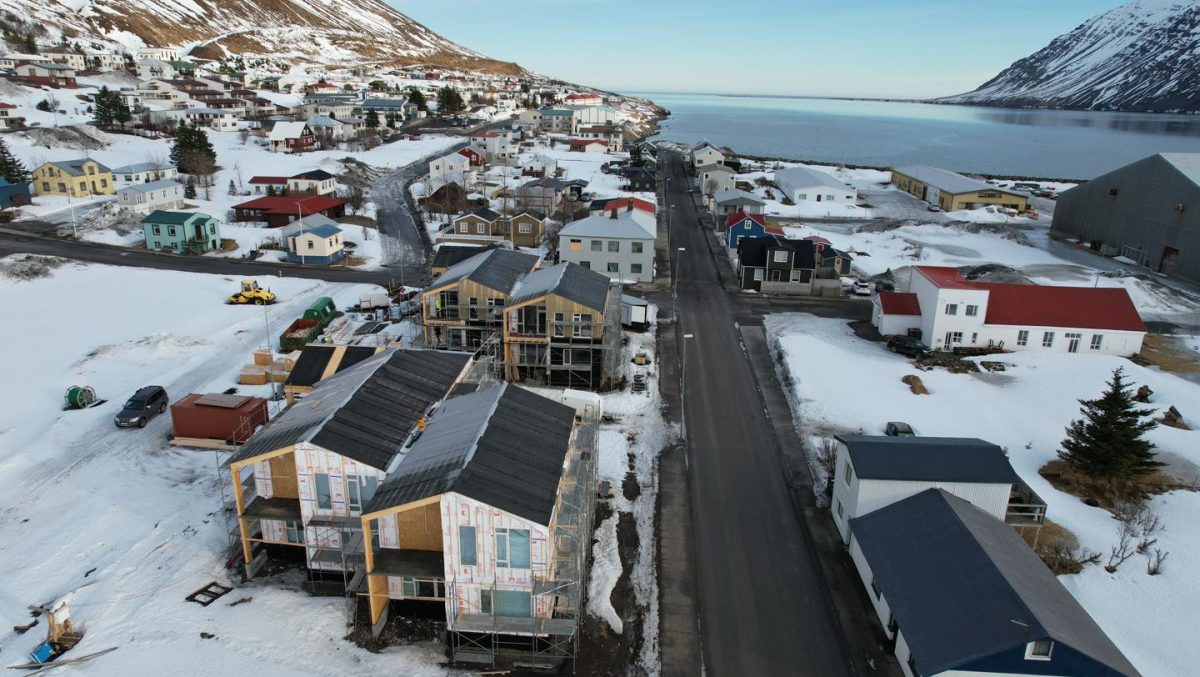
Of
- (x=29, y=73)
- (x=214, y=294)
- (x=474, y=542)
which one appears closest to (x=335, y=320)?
(x=214, y=294)

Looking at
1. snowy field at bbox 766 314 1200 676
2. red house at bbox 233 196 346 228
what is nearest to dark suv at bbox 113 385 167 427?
snowy field at bbox 766 314 1200 676

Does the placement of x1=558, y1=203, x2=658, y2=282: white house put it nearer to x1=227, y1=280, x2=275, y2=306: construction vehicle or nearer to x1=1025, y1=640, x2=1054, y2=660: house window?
x1=227, y1=280, x2=275, y2=306: construction vehicle

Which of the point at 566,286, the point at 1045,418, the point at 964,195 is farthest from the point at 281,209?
the point at 964,195

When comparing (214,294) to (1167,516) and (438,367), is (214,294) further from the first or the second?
(1167,516)

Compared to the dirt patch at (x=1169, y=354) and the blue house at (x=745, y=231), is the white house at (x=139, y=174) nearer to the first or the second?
the blue house at (x=745, y=231)

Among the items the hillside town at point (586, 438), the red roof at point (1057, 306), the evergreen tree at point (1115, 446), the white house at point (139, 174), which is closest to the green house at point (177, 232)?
the hillside town at point (586, 438)

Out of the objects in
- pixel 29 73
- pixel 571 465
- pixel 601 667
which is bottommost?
pixel 601 667
